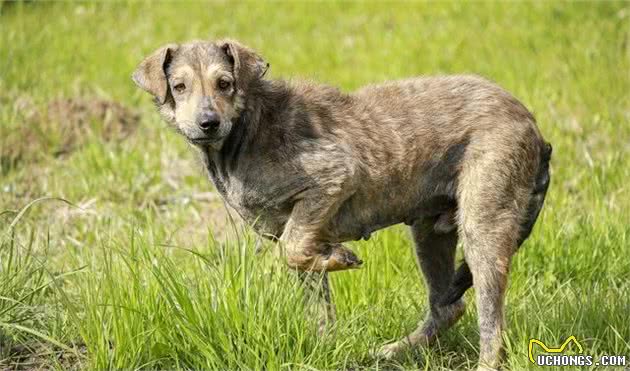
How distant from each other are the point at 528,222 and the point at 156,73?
84.1 inches

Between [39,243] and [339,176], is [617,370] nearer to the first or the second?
[339,176]

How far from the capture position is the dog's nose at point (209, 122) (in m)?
5.58

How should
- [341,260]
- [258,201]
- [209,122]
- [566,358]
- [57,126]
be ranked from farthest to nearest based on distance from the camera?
[57,126], [258,201], [209,122], [341,260], [566,358]

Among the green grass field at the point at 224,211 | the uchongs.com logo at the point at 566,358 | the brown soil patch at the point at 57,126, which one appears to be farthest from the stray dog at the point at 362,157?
the brown soil patch at the point at 57,126

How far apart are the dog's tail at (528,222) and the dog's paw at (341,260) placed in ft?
2.72

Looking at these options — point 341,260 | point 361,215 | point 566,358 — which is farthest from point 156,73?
point 566,358

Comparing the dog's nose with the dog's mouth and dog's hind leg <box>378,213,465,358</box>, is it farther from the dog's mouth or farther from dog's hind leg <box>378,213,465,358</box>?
dog's hind leg <box>378,213,465,358</box>

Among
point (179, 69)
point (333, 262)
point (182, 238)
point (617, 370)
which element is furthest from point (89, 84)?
point (617, 370)

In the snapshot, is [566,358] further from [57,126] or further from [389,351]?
[57,126]

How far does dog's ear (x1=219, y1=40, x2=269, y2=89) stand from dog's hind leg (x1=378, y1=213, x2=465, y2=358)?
1.29 metres

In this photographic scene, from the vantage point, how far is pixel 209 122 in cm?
559

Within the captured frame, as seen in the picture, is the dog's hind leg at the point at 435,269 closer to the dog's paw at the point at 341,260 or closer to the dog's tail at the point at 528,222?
the dog's tail at the point at 528,222

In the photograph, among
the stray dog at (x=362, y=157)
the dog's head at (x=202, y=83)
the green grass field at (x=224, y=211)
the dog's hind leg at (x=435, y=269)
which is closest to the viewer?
the green grass field at (x=224, y=211)

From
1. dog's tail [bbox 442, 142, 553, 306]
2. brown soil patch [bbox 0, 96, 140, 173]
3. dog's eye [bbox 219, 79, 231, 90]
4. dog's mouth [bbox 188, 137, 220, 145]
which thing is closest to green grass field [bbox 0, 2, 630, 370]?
brown soil patch [bbox 0, 96, 140, 173]
